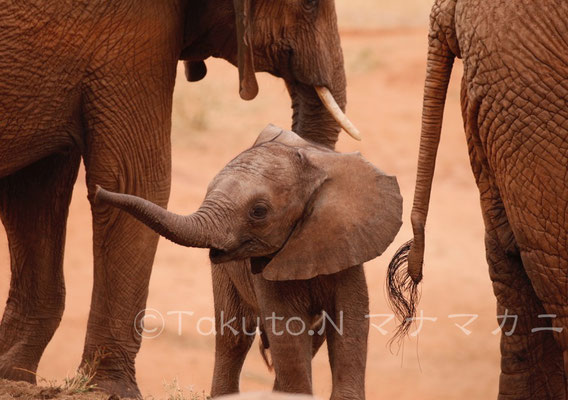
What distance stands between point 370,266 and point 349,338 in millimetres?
6425

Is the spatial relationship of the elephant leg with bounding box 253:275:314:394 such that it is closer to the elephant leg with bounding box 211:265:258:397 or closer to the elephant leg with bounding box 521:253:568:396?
the elephant leg with bounding box 211:265:258:397

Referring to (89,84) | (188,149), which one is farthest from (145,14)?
(188,149)

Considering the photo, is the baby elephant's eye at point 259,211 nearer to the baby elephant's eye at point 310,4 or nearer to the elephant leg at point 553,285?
the elephant leg at point 553,285

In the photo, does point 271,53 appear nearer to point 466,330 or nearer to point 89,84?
point 89,84

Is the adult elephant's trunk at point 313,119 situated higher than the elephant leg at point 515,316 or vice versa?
the adult elephant's trunk at point 313,119

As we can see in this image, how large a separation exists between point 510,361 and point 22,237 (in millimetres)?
2238

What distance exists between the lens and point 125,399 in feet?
15.8

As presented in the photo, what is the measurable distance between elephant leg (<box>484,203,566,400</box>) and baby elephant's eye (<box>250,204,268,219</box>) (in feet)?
2.29

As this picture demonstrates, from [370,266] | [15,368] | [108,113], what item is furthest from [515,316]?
[370,266]

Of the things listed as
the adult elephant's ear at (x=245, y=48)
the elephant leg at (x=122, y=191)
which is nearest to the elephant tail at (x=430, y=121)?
the adult elephant's ear at (x=245, y=48)

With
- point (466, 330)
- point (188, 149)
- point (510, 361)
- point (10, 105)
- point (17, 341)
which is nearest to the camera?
point (510, 361)

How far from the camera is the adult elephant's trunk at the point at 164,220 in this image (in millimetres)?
3875

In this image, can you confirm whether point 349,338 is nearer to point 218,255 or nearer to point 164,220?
point 218,255

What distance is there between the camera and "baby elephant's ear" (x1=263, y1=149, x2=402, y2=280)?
14.0 ft
